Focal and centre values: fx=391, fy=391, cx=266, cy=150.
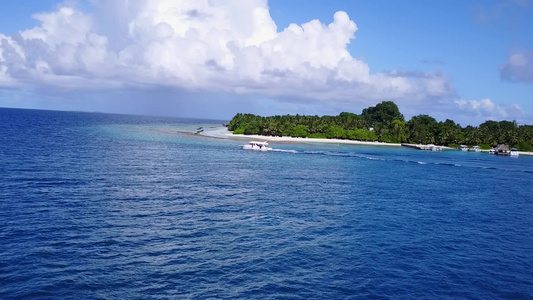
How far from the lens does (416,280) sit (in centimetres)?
2958

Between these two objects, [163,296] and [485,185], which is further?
[485,185]

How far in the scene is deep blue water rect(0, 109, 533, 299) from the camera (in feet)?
88.7

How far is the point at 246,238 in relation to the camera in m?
36.5

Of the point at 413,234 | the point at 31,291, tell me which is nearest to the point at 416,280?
the point at 413,234

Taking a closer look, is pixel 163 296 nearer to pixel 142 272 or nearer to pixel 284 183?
pixel 142 272

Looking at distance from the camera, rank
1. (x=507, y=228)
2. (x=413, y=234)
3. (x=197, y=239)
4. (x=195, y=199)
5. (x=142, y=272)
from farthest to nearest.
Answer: (x=195, y=199) < (x=507, y=228) < (x=413, y=234) < (x=197, y=239) < (x=142, y=272)

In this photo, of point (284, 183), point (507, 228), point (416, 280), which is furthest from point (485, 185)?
point (416, 280)

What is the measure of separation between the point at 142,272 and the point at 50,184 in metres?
34.2

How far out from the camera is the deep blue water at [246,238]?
27.0m

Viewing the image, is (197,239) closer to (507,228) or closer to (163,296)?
(163,296)

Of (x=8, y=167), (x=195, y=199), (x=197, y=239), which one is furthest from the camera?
(x=8, y=167)

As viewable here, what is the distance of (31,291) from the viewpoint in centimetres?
2452

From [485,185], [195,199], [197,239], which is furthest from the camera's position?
[485,185]

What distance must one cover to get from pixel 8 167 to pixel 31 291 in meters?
50.4
